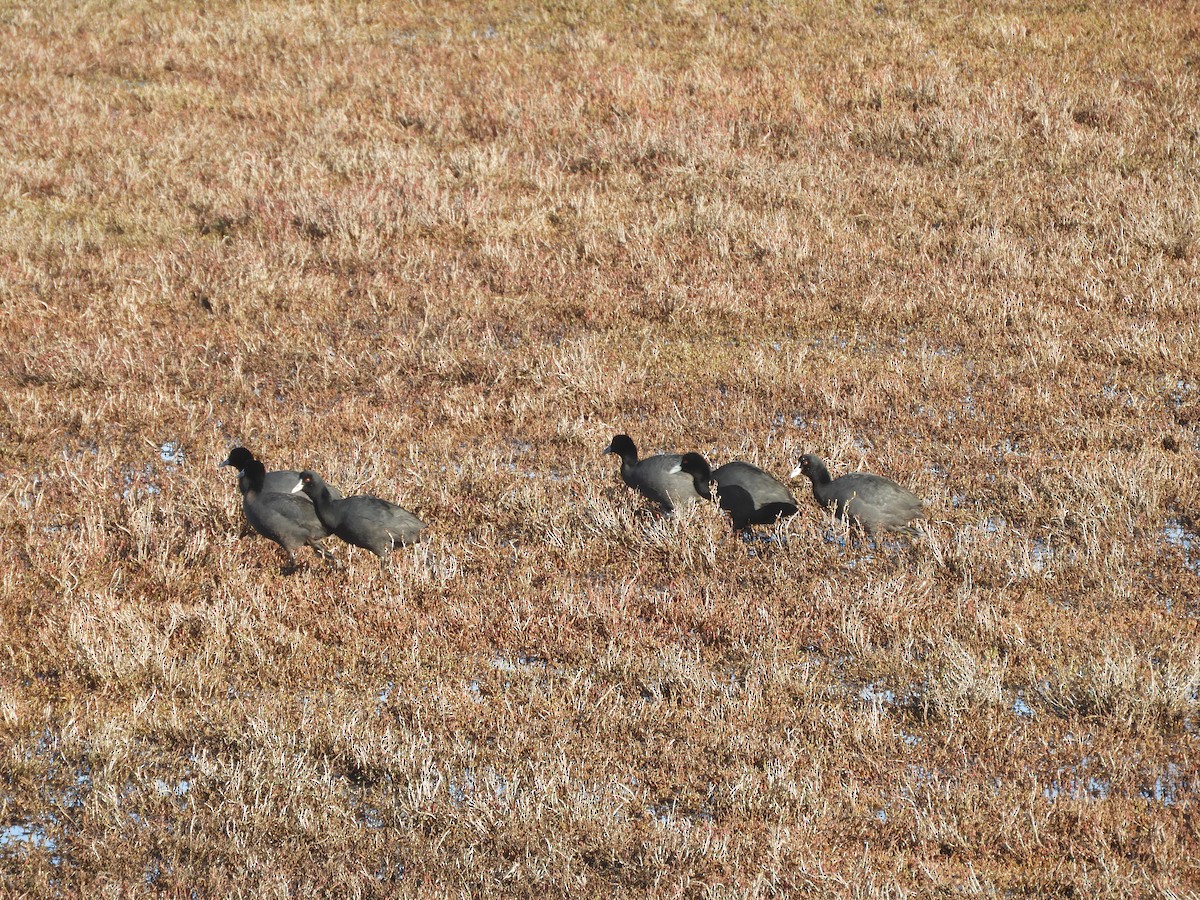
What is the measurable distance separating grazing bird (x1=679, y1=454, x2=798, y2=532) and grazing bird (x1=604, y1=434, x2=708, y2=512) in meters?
0.06

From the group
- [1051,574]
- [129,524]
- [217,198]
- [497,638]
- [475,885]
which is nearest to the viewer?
[475,885]

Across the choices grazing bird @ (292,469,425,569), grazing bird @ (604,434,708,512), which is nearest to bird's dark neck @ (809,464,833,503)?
grazing bird @ (604,434,708,512)

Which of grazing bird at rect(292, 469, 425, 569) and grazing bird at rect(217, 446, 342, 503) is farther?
grazing bird at rect(217, 446, 342, 503)

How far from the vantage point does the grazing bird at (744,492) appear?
719cm

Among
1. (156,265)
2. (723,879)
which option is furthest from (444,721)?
(156,265)

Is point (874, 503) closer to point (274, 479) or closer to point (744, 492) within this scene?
point (744, 492)

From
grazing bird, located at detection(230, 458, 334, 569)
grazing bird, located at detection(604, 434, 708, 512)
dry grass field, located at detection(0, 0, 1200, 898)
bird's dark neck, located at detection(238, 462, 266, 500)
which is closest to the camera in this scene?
dry grass field, located at detection(0, 0, 1200, 898)

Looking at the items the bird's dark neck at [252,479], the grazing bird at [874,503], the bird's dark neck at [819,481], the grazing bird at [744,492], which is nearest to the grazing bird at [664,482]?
the grazing bird at [744,492]

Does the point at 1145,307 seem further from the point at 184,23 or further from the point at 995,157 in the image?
the point at 184,23

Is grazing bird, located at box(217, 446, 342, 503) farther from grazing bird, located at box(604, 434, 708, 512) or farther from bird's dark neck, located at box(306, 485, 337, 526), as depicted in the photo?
grazing bird, located at box(604, 434, 708, 512)

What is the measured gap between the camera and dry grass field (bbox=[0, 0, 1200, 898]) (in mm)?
4848

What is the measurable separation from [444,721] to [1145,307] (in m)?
8.97

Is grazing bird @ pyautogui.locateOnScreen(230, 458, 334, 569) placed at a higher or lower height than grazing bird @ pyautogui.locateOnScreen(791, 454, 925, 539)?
lower

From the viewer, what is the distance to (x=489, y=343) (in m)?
10.9
